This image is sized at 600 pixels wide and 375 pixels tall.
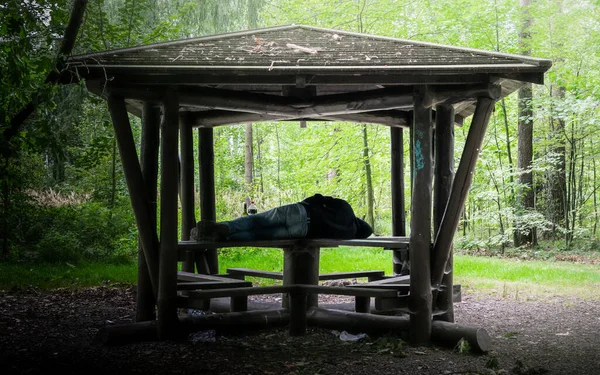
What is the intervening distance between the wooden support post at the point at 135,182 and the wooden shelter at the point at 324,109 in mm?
10

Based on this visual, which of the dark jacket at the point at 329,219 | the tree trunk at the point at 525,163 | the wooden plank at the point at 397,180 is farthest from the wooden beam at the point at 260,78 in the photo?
the tree trunk at the point at 525,163

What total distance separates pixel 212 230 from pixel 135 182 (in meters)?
0.94

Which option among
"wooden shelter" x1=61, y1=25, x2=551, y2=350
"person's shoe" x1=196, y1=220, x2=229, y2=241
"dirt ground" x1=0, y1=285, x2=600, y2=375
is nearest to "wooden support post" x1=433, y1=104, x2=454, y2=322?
"wooden shelter" x1=61, y1=25, x2=551, y2=350

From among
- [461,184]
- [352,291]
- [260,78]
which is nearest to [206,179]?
[260,78]

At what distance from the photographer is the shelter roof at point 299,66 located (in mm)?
6277

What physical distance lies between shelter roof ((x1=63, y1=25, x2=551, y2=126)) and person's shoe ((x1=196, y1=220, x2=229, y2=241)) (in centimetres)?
147

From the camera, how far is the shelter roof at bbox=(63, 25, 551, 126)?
6.28 metres

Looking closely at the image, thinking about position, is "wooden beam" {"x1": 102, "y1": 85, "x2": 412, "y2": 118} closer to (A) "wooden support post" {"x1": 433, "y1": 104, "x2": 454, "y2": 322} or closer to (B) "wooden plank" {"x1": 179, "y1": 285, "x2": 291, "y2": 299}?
(A) "wooden support post" {"x1": 433, "y1": 104, "x2": 454, "y2": 322}

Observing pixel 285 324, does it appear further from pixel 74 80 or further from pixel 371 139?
pixel 371 139

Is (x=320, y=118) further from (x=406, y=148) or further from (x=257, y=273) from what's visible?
(x=406, y=148)

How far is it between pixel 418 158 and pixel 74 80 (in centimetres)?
354

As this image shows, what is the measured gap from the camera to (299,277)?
25.4ft

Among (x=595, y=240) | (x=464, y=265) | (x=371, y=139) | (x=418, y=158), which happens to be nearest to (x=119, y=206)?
(x=371, y=139)

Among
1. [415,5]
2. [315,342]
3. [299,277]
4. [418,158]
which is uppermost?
[415,5]
